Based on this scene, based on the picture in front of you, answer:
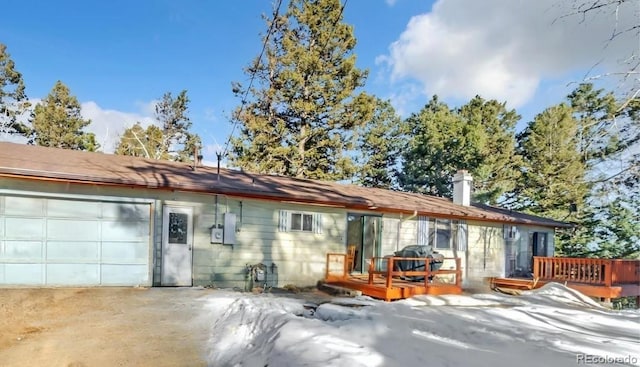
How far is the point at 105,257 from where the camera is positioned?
845 centimetres

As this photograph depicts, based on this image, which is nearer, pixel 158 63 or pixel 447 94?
pixel 158 63

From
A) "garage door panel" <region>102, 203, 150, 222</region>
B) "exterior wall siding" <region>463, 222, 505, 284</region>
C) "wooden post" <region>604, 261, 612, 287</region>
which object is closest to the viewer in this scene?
"garage door panel" <region>102, 203, 150, 222</region>

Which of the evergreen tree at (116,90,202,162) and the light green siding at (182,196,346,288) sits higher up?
the evergreen tree at (116,90,202,162)

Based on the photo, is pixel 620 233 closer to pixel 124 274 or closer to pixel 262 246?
pixel 262 246

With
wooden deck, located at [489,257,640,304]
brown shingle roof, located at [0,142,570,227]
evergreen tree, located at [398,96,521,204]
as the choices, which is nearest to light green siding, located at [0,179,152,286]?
brown shingle roof, located at [0,142,570,227]

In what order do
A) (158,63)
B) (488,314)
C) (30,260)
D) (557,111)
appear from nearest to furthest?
(488,314) < (30,260) < (158,63) < (557,111)

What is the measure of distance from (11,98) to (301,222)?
77.4 ft

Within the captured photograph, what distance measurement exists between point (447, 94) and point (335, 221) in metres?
21.0

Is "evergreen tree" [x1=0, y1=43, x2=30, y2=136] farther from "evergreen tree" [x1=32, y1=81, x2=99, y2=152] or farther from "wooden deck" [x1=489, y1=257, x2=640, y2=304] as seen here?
"wooden deck" [x1=489, y1=257, x2=640, y2=304]

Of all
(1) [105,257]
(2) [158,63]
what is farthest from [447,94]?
(1) [105,257]

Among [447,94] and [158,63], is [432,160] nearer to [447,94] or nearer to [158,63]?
[447,94]

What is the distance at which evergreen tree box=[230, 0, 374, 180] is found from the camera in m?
21.8

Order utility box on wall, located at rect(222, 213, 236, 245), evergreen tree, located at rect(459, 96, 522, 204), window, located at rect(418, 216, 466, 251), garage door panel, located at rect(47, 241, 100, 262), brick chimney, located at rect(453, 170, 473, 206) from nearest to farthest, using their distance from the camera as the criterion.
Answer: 1. garage door panel, located at rect(47, 241, 100, 262)
2. utility box on wall, located at rect(222, 213, 236, 245)
3. window, located at rect(418, 216, 466, 251)
4. brick chimney, located at rect(453, 170, 473, 206)
5. evergreen tree, located at rect(459, 96, 522, 204)

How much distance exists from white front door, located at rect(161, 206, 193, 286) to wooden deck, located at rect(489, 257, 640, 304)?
10.4 meters
